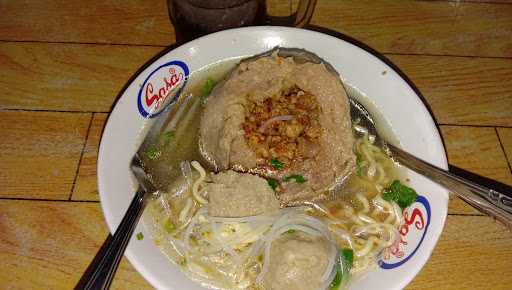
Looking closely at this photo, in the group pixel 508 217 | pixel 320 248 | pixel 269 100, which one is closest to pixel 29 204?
pixel 269 100

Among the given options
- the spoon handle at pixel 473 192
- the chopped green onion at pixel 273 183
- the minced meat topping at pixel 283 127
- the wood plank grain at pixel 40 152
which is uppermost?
the spoon handle at pixel 473 192

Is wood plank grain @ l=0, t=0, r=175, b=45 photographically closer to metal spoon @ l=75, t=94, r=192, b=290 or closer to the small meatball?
metal spoon @ l=75, t=94, r=192, b=290

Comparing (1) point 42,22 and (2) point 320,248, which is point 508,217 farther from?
(1) point 42,22

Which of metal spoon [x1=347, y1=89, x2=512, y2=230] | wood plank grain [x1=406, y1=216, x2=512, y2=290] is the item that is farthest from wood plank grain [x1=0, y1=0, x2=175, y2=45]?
wood plank grain [x1=406, y1=216, x2=512, y2=290]

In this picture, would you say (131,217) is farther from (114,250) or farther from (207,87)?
(207,87)

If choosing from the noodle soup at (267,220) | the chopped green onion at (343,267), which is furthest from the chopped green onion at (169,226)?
the chopped green onion at (343,267)

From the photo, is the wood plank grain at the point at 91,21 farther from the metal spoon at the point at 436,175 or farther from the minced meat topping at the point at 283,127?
the minced meat topping at the point at 283,127
